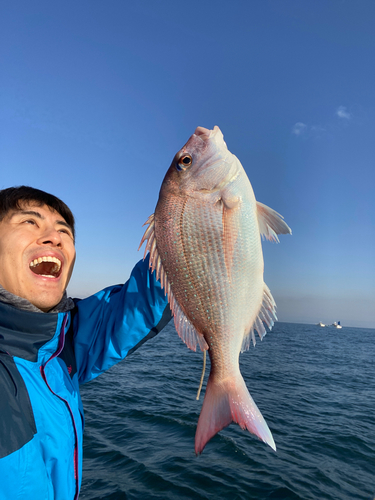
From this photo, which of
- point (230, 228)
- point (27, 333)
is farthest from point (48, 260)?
point (230, 228)

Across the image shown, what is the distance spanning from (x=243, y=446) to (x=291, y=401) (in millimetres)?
4643

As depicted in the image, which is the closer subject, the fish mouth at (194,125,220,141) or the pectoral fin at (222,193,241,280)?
the pectoral fin at (222,193,241,280)

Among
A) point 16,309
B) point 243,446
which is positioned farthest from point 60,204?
point 243,446

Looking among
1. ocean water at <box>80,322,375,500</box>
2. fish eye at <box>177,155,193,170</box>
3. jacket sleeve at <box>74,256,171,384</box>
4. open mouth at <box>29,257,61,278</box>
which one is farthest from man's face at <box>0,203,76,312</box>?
ocean water at <box>80,322,375,500</box>

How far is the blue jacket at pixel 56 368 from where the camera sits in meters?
1.52

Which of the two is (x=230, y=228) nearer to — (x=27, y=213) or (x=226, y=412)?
(x=226, y=412)

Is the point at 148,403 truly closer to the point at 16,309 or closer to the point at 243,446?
the point at 243,446

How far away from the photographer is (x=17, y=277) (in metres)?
1.96

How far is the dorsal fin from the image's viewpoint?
65.7 inches

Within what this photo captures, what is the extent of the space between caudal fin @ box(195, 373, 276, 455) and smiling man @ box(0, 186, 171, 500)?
0.64 metres

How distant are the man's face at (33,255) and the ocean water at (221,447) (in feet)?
14.9

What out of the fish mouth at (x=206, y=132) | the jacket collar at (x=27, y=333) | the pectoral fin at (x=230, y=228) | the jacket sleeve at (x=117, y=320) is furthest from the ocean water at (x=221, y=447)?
the fish mouth at (x=206, y=132)

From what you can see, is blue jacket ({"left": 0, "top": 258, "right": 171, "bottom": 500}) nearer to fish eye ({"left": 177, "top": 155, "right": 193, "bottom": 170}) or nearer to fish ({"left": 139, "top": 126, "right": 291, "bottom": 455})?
fish ({"left": 139, "top": 126, "right": 291, "bottom": 455})

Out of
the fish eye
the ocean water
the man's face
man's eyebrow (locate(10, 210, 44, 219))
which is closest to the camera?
the fish eye
